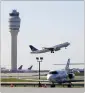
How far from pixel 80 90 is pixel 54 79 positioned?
24.8 metres

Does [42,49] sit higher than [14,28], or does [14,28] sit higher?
[14,28]

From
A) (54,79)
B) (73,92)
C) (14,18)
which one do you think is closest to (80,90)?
(73,92)

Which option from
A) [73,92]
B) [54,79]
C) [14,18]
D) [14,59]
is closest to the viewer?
[73,92]

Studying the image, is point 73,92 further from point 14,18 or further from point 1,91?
point 14,18

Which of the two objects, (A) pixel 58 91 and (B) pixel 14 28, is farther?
(B) pixel 14 28

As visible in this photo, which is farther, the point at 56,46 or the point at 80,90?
the point at 56,46

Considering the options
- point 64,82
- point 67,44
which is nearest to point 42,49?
point 67,44

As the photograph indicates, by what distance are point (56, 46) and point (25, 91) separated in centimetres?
7306

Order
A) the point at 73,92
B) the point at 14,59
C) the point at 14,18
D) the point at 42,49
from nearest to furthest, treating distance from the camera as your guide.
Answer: the point at 73,92
the point at 42,49
the point at 14,59
the point at 14,18

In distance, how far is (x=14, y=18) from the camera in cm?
17362

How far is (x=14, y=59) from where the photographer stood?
161 metres

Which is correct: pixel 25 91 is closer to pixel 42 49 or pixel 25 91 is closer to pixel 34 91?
pixel 34 91

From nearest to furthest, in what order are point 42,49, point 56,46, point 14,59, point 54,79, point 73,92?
point 73,92 < point 54,79 < point 56,46 < point 42,49 < point 14,59

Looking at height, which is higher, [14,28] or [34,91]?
[14,28]
